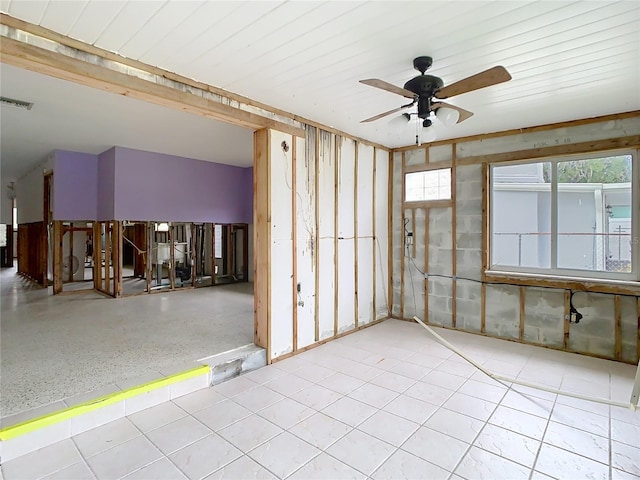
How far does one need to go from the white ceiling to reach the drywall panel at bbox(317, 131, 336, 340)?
103 centimetres

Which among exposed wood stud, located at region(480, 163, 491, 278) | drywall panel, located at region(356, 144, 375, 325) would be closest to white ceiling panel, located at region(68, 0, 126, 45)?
drywall panel, located at region(356, 144, 375, 325)

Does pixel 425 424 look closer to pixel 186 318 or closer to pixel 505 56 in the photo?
pixel 505 56

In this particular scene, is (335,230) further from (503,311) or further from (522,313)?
(522,313)

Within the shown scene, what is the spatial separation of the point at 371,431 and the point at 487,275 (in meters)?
3.09

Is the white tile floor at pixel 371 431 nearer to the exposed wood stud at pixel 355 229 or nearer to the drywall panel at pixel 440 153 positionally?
the exposed wood stud at pixel 355 229

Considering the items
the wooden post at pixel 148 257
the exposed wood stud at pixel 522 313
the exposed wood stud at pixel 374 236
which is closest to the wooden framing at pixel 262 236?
the exposed wood stud at pixel 374 236

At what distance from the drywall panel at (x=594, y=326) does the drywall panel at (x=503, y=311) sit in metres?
0.61

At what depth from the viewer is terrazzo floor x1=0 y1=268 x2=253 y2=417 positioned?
2.94 metres

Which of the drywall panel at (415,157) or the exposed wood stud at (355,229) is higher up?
the drywall panel at (415,157)

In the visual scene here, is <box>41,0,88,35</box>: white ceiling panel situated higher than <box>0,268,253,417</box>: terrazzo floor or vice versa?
<box>41,0,88,35</box>: white ceiling panel

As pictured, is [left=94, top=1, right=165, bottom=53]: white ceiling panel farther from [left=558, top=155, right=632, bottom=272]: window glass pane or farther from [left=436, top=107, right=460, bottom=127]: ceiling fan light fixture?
[left=558, top=155, right=632, bottom=272]: window glass pane

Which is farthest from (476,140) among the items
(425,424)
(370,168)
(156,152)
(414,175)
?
(156,152)

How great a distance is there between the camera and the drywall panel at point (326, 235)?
178 inches

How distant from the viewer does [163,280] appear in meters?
8.38
